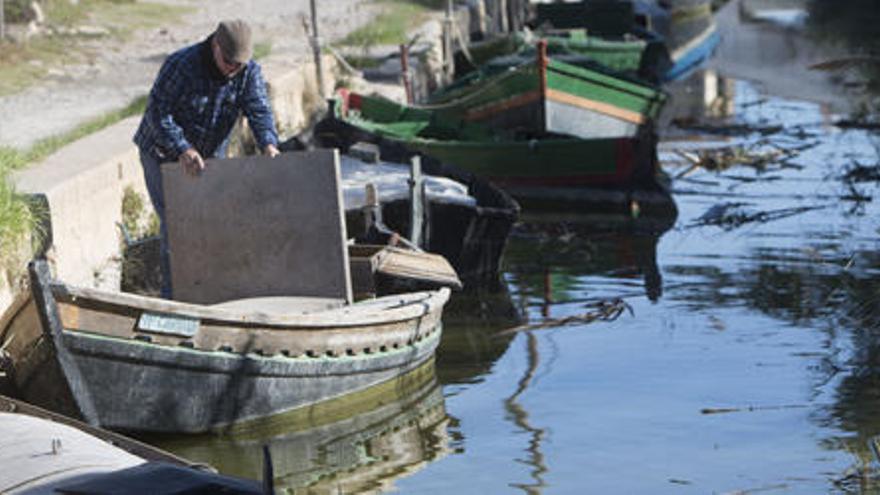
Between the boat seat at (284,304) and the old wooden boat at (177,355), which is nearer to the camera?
the old wooden boat at (177,355)

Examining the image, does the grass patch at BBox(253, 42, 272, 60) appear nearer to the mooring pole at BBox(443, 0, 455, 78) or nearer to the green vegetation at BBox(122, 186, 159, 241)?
the mooring pole at BBox(443, 0, 455, 78)

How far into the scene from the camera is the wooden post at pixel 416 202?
572 inches

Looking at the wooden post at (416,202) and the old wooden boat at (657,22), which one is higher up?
the wooden post at (416,202)

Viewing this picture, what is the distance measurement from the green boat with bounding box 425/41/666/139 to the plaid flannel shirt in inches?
391

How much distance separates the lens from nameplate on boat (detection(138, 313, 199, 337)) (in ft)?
33.0

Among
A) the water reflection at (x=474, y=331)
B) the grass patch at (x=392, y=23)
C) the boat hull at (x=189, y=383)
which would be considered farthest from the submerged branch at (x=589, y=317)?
the grass patch at (x=392, y=23)

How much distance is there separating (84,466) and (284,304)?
4.22 m

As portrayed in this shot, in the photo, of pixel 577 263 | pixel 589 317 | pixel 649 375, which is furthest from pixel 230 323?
pixel 577 263

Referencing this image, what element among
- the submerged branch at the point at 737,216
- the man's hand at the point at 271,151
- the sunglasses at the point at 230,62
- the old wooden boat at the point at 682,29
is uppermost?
the sunglasses at the point at 230,62

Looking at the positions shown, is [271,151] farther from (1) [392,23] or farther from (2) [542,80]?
(1) [392,23]

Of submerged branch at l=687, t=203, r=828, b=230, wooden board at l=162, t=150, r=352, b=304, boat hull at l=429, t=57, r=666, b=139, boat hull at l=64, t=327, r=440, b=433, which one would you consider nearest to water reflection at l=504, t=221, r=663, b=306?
submerged branch at l=687, t=203, r=828, b=230

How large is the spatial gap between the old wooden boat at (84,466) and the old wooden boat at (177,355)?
1165 millimetres

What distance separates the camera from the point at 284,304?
37.7 feet

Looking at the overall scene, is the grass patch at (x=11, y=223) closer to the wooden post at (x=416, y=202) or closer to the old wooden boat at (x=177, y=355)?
the old wooden boat at (x=177, y=355)
